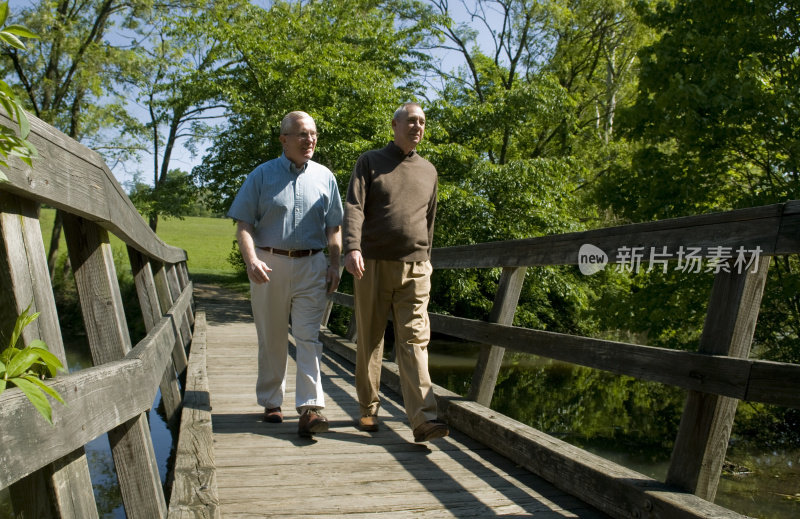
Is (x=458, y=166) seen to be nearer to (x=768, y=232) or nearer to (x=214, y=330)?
(x=214, y=330)

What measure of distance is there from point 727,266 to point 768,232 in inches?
8.2

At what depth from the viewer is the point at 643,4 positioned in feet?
53.9

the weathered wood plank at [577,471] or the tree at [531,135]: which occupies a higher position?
the tree at [531,135]

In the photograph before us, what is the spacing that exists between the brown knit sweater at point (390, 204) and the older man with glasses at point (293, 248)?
Answer: 0.96 feet

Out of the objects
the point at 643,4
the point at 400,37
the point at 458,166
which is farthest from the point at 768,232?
the point at 400,37

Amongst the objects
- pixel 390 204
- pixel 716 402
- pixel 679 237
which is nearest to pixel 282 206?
pixel 390 204

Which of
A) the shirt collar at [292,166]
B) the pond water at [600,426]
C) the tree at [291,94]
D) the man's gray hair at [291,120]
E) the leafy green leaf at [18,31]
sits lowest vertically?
the pond water at [600,426]

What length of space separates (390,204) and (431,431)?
4.02ft

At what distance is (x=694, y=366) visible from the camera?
2408mm

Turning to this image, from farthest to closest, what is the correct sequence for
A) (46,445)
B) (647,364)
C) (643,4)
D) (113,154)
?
(113,154) < (643,4) < (647,364) < (46,445)

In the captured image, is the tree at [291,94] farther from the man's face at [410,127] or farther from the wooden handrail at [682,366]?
the wooden handrail at [682,366]

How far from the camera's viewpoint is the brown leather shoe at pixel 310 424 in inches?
153

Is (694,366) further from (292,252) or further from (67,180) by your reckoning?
(292,252)

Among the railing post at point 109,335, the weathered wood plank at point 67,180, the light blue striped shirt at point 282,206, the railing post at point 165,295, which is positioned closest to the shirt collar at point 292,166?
the light blue striped shirt at point 282,206
